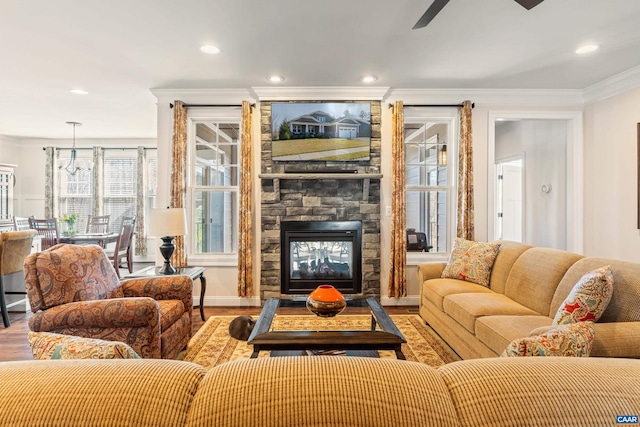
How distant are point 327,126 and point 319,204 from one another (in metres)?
0.96

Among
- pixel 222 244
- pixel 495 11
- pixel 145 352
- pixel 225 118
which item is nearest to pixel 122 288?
pixel 145 352

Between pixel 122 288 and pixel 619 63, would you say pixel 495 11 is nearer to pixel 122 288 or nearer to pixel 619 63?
pixel 619 63

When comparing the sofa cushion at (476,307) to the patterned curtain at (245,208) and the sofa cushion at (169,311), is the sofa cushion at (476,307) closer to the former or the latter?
the sofa cushion at (169,311)

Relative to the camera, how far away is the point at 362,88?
4145 mm

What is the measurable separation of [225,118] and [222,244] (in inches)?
64.7

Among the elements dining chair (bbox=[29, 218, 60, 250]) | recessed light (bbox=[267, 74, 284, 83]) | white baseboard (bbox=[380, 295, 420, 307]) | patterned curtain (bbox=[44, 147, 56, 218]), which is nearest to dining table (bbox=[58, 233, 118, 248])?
dining chair (bbox=[29, 218, 60, 250])

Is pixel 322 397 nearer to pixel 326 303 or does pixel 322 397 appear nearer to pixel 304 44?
pixel 326 303

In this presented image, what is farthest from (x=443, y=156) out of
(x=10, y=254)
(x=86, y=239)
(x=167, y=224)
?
(x=86, y=239)

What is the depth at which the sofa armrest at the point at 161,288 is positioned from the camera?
2.74m

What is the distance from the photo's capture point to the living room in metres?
2.63

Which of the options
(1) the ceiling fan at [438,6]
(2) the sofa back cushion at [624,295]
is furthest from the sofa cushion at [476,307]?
(1) the ceiling fan at [438,6]

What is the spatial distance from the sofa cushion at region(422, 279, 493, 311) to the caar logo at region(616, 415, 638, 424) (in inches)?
94.7

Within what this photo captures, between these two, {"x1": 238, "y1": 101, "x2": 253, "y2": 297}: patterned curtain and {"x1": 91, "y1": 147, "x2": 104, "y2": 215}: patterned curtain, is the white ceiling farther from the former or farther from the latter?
{"x1": 91, "y1": 147, "x2": 104, "y2": 215}: patterned curtain

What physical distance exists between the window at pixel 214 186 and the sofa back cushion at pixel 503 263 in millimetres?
3061
